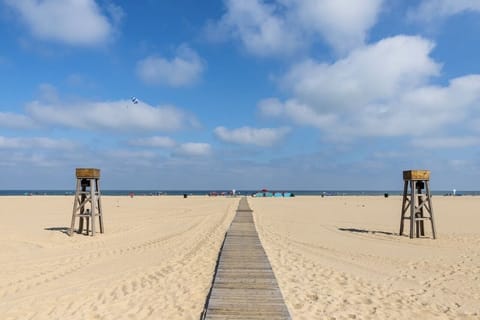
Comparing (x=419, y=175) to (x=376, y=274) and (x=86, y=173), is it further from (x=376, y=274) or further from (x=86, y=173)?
(x=86, y=173)

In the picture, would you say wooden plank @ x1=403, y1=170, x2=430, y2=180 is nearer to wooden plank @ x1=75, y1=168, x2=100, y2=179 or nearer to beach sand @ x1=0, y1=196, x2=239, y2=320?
beach sand @ x1=0, y1=196, x2=239, y2=320

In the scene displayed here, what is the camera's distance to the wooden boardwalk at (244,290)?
5531mm

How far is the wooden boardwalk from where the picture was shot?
553cm

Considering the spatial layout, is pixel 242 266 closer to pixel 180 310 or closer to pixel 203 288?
pixel 203 288

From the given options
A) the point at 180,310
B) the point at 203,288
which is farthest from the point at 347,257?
the point at 180,310

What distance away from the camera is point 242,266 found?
28.2 feet

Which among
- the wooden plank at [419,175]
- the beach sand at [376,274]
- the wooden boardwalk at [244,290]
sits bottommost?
the beach sand at [376,274]

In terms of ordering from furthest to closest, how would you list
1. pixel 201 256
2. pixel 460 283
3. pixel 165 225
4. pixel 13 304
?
pixel 165 225 < pixel 201 256 < pixel 460 283 < pixel 13 304

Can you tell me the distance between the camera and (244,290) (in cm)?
665

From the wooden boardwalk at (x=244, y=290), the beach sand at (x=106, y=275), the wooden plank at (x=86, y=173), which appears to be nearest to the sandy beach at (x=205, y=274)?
the beach sand at (x=106, y=275)

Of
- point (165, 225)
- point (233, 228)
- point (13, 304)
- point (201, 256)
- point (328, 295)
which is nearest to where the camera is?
point (13, 304)

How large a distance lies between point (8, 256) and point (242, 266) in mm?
7266

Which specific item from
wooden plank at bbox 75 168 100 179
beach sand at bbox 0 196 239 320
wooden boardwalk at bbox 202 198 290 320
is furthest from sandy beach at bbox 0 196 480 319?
wooden plank at bbox 75 168 100 179

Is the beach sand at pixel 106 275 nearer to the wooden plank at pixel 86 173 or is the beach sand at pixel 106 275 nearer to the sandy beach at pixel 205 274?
the sandy beach at pixel 205 274
